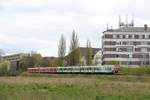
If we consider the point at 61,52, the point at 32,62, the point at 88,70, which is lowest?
the point at 88,70

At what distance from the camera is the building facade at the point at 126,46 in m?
81.2

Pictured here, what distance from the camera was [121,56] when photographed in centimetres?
8162

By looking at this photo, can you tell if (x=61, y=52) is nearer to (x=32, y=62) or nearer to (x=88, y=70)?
(x=88, y=70)

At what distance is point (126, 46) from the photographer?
82.2 metres

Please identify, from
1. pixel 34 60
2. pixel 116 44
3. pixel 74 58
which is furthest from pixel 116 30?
pixel 34 60

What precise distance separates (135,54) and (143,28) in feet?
28.8

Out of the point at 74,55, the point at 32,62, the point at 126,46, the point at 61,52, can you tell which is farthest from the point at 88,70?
the point at 32,62

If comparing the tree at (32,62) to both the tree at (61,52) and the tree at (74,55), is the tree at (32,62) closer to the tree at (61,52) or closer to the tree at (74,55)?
the tree at (61,52)

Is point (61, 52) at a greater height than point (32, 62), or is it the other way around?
point (61, 52)

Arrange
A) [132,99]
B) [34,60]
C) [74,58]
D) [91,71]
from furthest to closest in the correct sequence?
[34,60], [74,58], [91,71], [132,99]

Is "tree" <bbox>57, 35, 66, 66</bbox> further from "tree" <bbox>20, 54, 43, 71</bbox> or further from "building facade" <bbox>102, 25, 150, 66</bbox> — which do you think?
"tree" <bbox>20, 54, 43, 71</bbox>

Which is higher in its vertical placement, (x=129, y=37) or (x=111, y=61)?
(x=129, y=37)

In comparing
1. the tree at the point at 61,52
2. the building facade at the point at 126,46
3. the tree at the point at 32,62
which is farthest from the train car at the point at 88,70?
the tree at the point at 32,62

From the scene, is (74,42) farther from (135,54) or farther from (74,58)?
(135,54)
